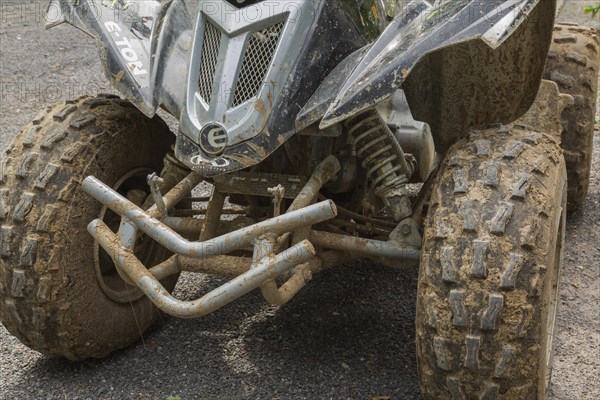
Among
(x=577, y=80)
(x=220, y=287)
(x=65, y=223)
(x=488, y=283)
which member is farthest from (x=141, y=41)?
(x=577, y=80)

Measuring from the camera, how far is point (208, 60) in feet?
11.6

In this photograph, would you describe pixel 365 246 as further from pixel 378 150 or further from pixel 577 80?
pixel 577 80

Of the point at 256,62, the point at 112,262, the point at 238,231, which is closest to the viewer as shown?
the point at 238,231

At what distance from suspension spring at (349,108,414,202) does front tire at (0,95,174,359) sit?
3.13 feet

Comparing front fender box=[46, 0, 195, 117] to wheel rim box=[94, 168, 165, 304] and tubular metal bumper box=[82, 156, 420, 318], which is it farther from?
wheel rim box=[94, 168, 165, 304]

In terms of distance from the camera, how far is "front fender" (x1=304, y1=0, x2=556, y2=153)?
316 centimetres

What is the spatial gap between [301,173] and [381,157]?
378mm

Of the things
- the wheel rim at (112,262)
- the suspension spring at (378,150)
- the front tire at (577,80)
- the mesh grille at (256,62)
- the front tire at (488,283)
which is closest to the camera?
the front tire at (488,283)

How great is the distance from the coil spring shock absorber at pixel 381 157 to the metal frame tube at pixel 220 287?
0.51 m

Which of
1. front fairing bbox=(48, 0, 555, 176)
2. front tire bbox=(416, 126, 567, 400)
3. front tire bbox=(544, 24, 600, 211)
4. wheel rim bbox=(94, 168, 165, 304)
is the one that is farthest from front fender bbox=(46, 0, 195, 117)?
front tire bbox=(544, 24, 600, 211)

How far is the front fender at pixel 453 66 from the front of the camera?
10.4ft

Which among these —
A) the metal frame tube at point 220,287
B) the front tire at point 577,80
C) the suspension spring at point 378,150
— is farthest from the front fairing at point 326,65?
the front tire at point 577,80

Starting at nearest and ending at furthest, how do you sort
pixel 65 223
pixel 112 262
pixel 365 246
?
pixel 365 246 < pixel 65 223 < pixel 112 262

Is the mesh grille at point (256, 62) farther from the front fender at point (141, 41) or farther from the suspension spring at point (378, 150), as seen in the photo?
the suspension spring at point (378, 150)
